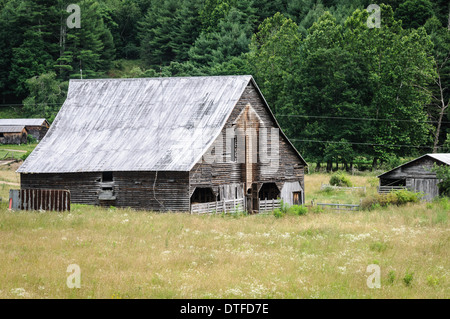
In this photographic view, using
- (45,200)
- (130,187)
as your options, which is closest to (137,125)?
(130,187)

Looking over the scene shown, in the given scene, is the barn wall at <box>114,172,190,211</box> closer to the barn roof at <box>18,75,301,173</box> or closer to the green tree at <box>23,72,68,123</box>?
the barn roof at <box>18,75,301,173</box>

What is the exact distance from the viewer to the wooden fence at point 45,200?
31172 mm

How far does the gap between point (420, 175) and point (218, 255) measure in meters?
24.9

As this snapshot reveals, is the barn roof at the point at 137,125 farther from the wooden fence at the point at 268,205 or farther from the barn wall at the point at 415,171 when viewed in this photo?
the barn wall at the point at 415,171

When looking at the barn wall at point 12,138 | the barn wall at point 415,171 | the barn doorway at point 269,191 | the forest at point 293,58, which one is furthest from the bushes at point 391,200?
the barn wall at point 12,138

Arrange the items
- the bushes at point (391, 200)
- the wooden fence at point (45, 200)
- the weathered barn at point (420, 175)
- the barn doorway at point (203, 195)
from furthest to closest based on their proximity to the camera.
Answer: the weathered barn at point (420, 175), the barn doorway at point (203, 195), the bushes at point (391, 200), the wooden fence at point (45, 200)

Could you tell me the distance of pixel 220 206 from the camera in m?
35.5

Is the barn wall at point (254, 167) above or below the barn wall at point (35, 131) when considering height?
below

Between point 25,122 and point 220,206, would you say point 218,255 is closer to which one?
point 220,206

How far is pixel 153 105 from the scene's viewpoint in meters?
39.5

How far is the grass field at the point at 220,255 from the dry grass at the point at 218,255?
4cm

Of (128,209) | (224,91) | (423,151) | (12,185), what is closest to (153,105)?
(224,91)

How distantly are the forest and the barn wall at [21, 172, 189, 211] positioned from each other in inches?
1377

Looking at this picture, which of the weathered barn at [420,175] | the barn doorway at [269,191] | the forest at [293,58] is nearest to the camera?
the barn doorway at [269,191]
